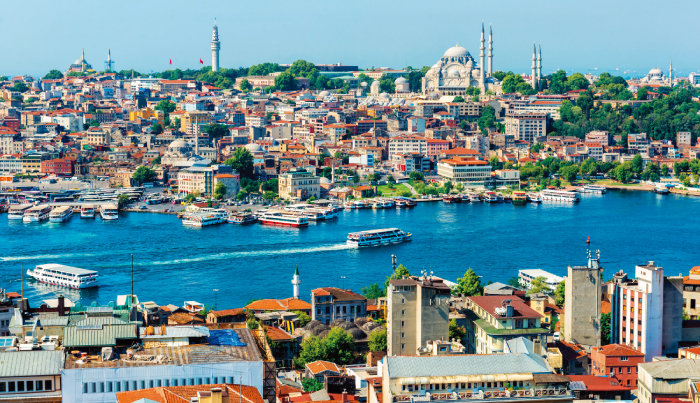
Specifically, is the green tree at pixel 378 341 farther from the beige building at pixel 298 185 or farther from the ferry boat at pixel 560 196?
the ferry boat at pixel 560 196

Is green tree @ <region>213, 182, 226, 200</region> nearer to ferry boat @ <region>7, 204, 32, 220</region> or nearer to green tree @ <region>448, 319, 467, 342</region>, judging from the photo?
ferry boat @ <region>7, 204, 32, 220</region>

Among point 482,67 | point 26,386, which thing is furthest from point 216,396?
point 482,67

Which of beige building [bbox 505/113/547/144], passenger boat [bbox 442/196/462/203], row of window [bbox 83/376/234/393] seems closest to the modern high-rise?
row of window [bbox 83/376/234/393]

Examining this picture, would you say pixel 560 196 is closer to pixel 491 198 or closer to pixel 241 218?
pixel 491 198

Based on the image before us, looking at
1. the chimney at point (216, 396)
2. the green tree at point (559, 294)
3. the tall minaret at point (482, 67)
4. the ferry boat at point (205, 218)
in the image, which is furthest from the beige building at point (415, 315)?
the tall minaret at point (482, 67)

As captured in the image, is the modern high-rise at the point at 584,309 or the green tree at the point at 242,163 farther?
the green tree at the point at 242,163

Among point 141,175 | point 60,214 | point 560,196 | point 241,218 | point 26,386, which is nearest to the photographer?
point 26,386

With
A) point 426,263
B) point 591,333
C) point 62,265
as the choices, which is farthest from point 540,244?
point 591,333
